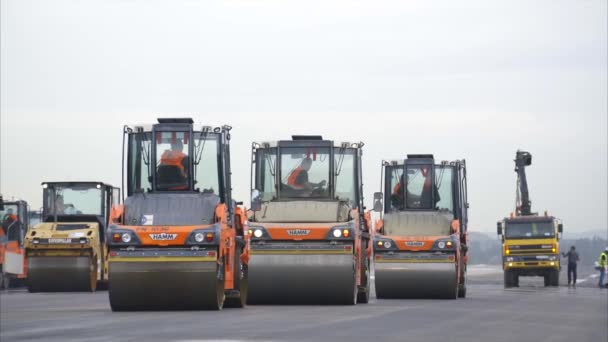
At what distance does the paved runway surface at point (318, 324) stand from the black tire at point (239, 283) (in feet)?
1.37

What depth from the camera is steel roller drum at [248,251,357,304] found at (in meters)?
28.3

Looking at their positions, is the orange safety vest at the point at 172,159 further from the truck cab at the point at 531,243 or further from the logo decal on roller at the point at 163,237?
the truck cab at the point at 531,243

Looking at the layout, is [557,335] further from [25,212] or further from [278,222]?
[25,212]

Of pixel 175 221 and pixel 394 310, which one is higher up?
pixel 175 221

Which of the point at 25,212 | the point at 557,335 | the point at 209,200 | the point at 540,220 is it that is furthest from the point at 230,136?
the point at 540,220

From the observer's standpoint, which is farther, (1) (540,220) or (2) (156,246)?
(1) (540,220)

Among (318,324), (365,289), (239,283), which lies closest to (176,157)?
(239,283)

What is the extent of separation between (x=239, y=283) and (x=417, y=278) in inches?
342

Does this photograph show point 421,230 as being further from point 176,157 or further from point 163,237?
point 163,237

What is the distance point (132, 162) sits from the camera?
86.7ft

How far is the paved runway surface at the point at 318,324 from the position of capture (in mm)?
18656

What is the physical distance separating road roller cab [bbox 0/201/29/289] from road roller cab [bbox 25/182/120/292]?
3.83 metres

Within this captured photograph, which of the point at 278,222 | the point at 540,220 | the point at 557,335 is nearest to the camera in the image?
the point at 557,335

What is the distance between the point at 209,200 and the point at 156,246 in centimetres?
180
